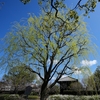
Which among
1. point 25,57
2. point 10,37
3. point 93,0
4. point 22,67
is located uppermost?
point 10,37

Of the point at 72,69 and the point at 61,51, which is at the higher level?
the point at 61,51

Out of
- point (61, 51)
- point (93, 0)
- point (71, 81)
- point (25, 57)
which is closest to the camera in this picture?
point (93, 0)

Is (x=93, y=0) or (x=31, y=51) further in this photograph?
(x=31, y=51)

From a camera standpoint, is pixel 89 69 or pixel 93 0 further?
pixel 89 69

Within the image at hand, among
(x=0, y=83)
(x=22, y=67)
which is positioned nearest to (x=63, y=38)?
(x=22, y=67)

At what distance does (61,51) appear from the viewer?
12.8 m

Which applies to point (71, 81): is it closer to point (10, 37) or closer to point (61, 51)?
point (61, 51)

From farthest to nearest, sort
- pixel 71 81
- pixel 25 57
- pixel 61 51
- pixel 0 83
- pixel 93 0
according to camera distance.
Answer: pixel 0 83 → pixel 71 81 → pixel 61 51 → pixel 25 57 → pixel 93 0

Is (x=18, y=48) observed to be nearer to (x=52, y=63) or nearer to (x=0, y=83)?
(x=52, y=63)

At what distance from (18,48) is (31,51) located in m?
1.17

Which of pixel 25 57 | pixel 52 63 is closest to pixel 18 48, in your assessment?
pixel 25 57

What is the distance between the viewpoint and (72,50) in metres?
12.5

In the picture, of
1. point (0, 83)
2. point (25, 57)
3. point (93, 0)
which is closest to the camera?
point (93, 0)

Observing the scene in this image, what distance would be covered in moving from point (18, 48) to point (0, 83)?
3116cm
